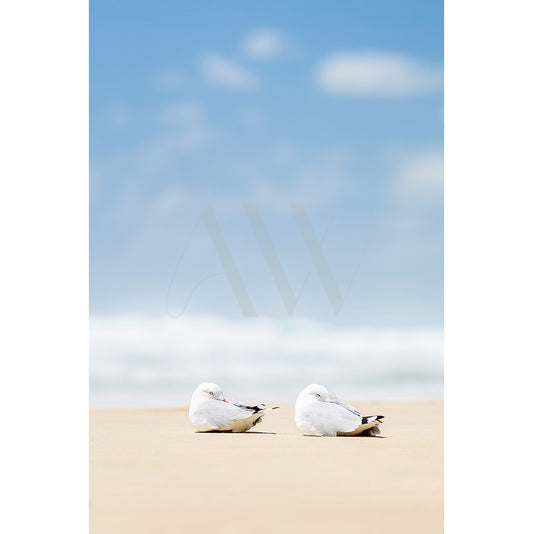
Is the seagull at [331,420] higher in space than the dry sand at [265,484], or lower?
higher

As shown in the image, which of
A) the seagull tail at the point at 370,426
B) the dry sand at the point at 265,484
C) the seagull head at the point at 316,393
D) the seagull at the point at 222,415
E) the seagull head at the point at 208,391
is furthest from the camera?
the seagull head at the point at 208,391

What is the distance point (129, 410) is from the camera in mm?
14258

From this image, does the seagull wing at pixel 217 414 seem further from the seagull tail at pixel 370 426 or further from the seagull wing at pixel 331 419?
the seagull tail at pixel 370 426

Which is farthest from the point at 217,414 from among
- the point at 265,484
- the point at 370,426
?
the point at 265,484

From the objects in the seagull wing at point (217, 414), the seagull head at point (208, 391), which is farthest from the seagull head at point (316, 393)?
the seagull head at point (208, 391)

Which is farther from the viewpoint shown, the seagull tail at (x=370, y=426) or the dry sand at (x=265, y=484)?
the seagull tail at (x=370, y=426)

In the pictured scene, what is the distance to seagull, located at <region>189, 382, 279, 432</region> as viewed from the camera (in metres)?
9.12

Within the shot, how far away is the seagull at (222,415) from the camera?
9.12 meters

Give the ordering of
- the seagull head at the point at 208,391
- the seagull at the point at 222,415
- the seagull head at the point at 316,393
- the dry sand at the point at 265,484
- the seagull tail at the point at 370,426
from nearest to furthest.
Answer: the dry sand at the point at 265,484
the seagull tail at the point at 370,426
the seagull head at the point at 316,393
the seagull at the point at 222,415
the seagull head at the point at 208,391

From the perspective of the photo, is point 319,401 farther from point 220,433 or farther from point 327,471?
point 327,471

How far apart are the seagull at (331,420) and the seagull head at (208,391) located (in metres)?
1.11

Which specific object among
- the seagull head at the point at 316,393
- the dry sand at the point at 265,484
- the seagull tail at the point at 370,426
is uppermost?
the seagull head at the point at 316,393
